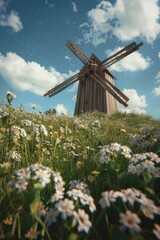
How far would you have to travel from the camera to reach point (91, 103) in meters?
17.5

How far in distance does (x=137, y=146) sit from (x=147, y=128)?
410 millimetres

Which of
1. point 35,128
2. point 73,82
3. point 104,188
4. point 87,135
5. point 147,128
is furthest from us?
point 73,82

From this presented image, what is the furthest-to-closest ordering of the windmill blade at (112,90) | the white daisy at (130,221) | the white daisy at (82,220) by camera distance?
the windmill blade at (112,90) → the white daisy at (82,220) → the white daisy at (130,221)

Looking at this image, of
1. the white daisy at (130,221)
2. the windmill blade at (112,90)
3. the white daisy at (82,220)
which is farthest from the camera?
the windmill blade at (112,90)

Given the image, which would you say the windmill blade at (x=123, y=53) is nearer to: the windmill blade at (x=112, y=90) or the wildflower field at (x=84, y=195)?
the windmill blade at (x=112, y=90)

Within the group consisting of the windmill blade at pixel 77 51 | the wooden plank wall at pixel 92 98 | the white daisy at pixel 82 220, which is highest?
the windmill blade at pixel 77 51

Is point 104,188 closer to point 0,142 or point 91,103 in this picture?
point 0,142

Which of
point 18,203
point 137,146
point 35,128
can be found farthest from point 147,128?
point 18,203

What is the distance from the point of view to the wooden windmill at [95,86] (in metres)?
16.7

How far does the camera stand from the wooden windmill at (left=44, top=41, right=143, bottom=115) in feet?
54.9

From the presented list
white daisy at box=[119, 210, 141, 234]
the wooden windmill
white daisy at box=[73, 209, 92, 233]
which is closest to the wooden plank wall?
the wooden windmill

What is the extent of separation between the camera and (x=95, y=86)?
690 inches

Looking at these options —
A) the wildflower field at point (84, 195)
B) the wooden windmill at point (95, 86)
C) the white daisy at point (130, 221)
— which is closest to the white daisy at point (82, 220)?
the wildflower field at point (84, 195)

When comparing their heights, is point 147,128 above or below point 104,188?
above
